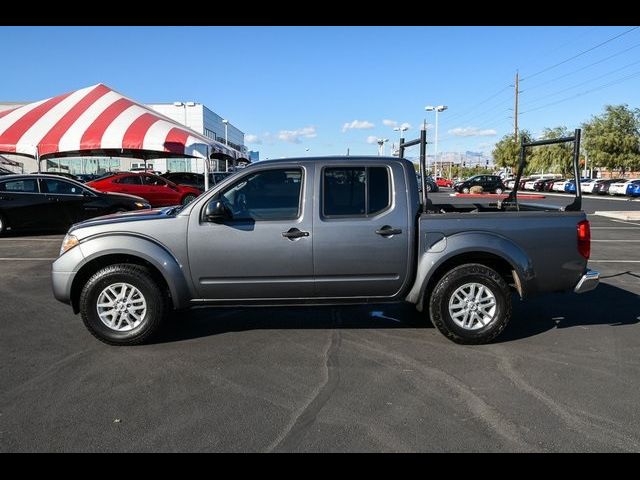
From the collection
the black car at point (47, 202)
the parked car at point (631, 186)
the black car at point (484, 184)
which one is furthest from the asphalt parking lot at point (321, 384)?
the parked car at point (631, 186)

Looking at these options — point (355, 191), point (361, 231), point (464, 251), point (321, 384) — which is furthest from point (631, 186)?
point (321, 384)

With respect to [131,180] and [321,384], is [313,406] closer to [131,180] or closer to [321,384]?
[321,384]

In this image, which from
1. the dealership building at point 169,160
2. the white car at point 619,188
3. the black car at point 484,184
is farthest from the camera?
the dealership building at point 169,160

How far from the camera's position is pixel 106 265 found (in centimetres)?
514

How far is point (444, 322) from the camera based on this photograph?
5020 millimetres

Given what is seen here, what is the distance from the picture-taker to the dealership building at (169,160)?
5384 centimetres

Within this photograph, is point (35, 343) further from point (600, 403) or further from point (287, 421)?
point (600, 403)

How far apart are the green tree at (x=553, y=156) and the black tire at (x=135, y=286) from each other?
208ft

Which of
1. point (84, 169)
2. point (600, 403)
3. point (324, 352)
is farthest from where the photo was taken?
point (84, 169)

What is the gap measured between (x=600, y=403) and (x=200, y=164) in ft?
251

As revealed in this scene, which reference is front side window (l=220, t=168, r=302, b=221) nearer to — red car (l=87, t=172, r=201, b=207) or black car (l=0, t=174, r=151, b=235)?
black car (l=0, t=174, r=151, b=235)

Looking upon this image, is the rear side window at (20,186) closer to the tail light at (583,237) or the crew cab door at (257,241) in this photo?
the crew cab door at (257,241)

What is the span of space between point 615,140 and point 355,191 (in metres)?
58.9

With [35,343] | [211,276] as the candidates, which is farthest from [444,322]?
[35,343]
